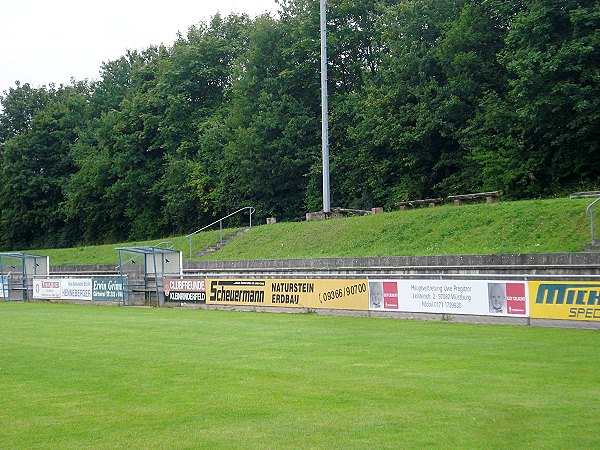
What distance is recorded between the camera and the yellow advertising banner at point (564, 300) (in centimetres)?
2003

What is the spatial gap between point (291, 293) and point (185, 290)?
7.86 m

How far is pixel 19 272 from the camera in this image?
4806 cm

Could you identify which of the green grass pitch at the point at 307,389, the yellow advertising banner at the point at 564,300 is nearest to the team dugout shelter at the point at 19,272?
the green grass pitch at the point at 307,389

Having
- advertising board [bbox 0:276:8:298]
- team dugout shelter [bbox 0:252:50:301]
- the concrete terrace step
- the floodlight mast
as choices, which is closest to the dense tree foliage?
the floodlight mast

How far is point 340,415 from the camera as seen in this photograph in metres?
10.3

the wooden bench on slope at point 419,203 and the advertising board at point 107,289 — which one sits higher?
the wooden bench on slope at point 419,203

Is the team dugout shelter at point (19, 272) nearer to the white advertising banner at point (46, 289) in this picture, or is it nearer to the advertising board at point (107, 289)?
the white advertising banner at point (46, 289)

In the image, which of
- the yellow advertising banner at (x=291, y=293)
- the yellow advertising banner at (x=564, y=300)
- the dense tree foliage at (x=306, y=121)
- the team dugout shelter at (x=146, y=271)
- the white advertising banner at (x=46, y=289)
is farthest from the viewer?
the white advertising banner at (x=46, y=289)

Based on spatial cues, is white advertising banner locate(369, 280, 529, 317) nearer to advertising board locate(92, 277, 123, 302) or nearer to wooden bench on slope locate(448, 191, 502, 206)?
wooden bench on slope locate(448, 191, 502, 206)

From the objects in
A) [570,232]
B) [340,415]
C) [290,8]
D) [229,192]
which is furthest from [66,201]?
[340,415]

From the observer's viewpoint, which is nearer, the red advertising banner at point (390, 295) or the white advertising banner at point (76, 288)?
the red advertising banner at point (390, 295)

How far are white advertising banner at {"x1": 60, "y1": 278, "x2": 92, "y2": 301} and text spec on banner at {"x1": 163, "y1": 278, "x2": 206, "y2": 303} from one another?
6808 mm

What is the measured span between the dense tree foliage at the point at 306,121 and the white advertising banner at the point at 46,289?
743 inches

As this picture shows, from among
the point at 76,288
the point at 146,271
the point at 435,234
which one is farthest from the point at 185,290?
the point at 435,234
